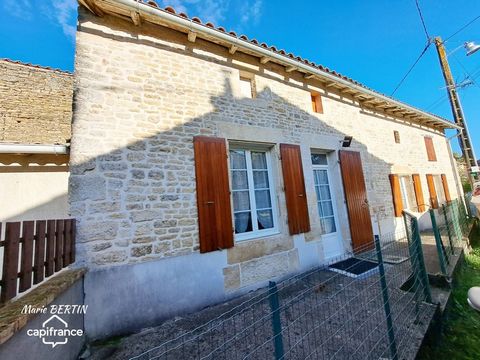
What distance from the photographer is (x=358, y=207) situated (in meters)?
5.82

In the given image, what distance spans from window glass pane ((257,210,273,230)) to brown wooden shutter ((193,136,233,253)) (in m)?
0.77

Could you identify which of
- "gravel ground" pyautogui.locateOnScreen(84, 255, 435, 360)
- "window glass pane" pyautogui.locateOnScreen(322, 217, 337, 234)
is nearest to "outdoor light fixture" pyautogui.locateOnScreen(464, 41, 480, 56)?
"window glass pane" pyautogui.locateOnScreen(322, 217, 337, 234)

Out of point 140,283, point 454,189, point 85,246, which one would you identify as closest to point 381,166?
point 454,189

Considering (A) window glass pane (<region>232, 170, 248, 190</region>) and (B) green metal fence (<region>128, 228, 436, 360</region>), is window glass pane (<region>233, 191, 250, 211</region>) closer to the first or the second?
(A) window glass pane (<region>232, 170, 248, 190</region>)

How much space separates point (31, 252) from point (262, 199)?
344cm

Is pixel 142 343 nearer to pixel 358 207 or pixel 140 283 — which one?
pixel 140 283

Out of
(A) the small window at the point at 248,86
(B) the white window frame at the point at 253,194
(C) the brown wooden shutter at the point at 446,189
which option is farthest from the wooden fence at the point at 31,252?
(C) the brown wooden shutter at the point at 446,189

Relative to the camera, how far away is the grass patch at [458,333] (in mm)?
2625

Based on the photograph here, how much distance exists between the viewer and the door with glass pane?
5.39m

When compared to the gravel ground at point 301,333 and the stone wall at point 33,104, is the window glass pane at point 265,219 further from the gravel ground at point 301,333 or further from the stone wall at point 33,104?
the stone wall at point 33,104

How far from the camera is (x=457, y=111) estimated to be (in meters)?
10.4

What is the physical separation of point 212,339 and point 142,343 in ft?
2.62

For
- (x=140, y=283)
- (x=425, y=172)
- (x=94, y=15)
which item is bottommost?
(x=140, y=283)

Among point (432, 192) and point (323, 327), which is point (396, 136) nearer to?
point (432, 192)
